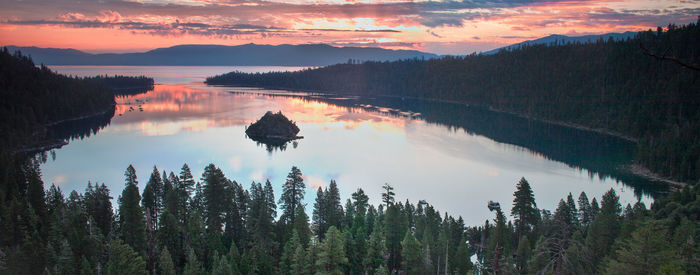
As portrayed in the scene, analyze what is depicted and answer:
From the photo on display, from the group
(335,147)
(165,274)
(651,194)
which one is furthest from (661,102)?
(165,274)

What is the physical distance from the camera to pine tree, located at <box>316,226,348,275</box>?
22.1 meters

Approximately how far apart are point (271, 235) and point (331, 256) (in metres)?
9.61

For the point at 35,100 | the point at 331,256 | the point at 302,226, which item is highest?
the point at 35,100

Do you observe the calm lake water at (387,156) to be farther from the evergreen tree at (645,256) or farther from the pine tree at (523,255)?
the evergreen tree at (645,256)

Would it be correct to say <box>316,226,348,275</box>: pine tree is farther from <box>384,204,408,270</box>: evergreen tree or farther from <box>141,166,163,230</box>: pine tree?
<box>141,166,163,230</box>: pine tree

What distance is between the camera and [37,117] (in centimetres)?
9619

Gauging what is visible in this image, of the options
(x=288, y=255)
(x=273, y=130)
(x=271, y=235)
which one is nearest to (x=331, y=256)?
(x=288, y=255)

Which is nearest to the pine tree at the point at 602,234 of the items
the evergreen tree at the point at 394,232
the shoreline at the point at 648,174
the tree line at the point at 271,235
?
the tree line at the point at 271,235

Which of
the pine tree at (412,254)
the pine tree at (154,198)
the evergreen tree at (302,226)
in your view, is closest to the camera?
the pine tree at (412,254)

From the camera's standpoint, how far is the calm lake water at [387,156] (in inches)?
2089

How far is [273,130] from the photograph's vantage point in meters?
90.7

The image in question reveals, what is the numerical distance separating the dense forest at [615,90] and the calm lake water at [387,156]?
20.2 ft

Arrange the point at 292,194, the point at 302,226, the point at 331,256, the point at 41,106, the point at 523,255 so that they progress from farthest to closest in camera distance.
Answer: the point at 41,106 → the point at 292,194 → the point at 302,226 → the point at 523,255 → the point at 331,256

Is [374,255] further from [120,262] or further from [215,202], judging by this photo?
[215,202]
